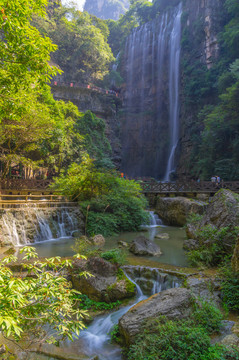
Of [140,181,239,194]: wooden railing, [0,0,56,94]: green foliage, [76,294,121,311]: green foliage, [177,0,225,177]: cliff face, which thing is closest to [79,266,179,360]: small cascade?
[76,294,121,311]: green foliage

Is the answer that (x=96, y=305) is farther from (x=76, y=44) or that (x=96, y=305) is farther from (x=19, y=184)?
(x=76, y=44)

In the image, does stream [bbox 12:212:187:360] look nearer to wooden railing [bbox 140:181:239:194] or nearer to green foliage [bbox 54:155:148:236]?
green foliage [bbox 54:155:148:236]

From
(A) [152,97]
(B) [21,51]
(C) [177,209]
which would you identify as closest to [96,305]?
(B) [21,51]

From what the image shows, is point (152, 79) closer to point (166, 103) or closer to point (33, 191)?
point (166, 103)

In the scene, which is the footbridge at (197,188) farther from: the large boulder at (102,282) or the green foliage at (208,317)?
the green foliage at (208,317)

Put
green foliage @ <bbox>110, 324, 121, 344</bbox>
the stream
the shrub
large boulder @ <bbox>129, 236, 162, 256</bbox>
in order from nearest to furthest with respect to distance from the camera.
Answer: the shrub, the stream, green foliage @ <bbox>110, 324, 121, 344</bbox>, large boulder @ <bbox>129, 236, 162, 256</bbox>

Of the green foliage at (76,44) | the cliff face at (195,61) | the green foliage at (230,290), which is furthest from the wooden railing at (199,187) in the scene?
the green foliage at (76,44)

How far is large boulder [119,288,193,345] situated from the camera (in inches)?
139

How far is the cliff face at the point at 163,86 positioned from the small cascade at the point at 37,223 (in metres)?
21.0

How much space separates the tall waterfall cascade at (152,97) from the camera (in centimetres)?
3478

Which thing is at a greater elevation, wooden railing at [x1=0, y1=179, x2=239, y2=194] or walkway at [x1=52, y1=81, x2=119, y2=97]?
walkway at [x1=52, y1=81, x2=119, y2=97]

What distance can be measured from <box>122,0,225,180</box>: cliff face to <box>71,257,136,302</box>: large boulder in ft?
84.2

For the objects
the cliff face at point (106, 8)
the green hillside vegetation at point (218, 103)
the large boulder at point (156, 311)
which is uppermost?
the cliff face at point (106, 8)

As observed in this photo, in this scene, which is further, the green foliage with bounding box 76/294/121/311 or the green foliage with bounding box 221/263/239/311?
the green foliage with bounding box 76/294/121/311
